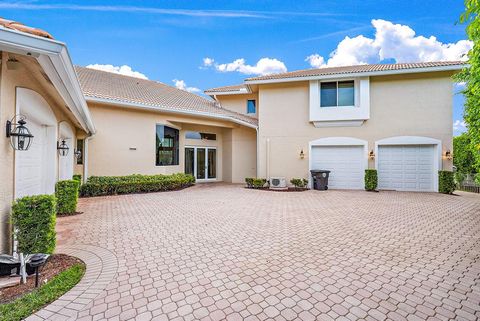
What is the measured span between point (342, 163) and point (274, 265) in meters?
12.2

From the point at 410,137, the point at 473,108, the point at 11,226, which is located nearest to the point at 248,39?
the point at 410,137

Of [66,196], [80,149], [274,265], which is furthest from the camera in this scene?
[80,149]

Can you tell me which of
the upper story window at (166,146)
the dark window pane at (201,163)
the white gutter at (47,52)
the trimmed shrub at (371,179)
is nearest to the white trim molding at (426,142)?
the trimmed shrub at (371,179)

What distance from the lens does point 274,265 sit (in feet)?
13.4

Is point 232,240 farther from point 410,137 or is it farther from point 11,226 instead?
point 410,137

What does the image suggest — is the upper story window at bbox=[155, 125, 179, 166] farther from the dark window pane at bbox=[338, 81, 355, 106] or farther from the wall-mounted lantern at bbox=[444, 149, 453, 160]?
the wall-mounted lantern at bbox=[444, 149, 453, 160]

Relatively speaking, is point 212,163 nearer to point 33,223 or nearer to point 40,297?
point 33,223

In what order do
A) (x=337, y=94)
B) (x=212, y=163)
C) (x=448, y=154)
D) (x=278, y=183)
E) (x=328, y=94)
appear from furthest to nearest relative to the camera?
(x=212, y=163) < (x=278, y=183) < (x=328, y=94) < (x=337, y=94) < (x=448, y=154)

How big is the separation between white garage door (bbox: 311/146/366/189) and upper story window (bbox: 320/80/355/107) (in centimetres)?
273

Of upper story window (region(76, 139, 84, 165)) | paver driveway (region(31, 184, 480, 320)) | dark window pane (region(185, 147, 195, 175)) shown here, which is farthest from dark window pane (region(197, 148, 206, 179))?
paver driveway (region(31, 184, 480, 320))

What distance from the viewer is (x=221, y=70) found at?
3328cm

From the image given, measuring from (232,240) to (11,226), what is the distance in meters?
3.94

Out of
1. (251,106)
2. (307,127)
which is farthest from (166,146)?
(307,127)

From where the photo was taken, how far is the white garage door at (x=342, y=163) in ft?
47.2
